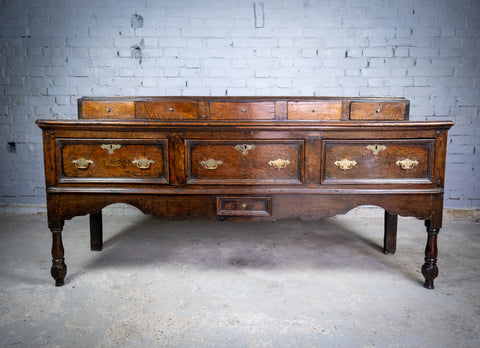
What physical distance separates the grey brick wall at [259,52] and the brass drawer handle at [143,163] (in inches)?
64.6

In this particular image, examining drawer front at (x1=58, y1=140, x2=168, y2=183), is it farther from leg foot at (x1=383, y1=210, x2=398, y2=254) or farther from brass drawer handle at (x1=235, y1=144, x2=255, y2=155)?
leg foot at (x1=383, y1=210, x2=398, y2=254)

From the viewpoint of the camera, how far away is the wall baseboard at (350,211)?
11.4 ft

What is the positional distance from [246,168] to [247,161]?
0.04 metres

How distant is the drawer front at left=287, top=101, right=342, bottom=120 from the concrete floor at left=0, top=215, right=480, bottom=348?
3.41 ft

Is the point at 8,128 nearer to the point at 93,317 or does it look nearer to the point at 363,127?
the point at 93,317

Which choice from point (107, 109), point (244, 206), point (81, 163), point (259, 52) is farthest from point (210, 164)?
point (259, 52)

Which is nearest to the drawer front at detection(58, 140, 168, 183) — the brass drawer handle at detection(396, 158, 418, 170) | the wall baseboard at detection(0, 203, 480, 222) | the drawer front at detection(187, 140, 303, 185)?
the drawer front at detection(187, 140, 303, 185)

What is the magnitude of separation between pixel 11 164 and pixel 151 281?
2.51 meters

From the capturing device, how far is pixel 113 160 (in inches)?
76.8

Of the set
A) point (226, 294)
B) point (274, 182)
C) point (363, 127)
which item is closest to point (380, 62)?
point (363, 127)

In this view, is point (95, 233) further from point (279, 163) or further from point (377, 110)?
point (377, 110)

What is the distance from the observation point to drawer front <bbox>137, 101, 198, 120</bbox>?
2635 millimetres

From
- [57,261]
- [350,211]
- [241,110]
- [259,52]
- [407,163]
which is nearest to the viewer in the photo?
[407,163]

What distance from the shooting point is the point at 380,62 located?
3.35 m
